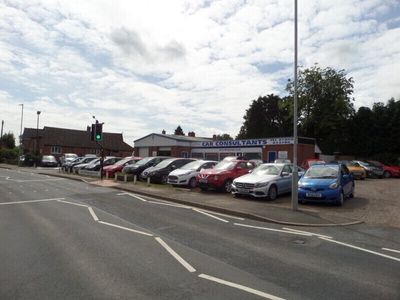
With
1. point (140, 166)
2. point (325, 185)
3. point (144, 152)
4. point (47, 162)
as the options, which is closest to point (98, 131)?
point (140, 166)

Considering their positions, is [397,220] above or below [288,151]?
below

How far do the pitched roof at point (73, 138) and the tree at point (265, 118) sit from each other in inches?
1232

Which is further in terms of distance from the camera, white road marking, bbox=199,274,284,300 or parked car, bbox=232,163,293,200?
parked car, bbox=232,163,293,200

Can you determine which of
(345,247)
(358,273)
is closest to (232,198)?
(345,247)

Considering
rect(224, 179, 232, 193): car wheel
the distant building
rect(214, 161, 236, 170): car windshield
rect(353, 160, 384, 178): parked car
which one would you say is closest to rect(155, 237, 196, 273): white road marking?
rect(224, 179, 232, 193): car wheel

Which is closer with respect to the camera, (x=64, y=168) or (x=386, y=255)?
(x=386, y=255)

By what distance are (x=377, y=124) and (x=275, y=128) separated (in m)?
18.0

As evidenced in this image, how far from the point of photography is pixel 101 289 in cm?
546

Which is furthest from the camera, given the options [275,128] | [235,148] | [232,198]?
[275,128]

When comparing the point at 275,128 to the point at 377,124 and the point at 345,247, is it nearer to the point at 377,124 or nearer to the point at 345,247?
the point at 377,124

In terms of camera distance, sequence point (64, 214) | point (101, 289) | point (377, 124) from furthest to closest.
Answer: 1. point (377, 124)
2. point (64, 214)
3. point (101, 289)

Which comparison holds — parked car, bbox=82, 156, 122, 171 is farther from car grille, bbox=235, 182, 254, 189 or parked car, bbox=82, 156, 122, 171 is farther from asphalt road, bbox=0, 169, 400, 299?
asphalt road, bbox=0, 169, 400, 299

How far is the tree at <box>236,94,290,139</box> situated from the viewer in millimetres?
66938

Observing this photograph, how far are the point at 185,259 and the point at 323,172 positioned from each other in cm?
1078
